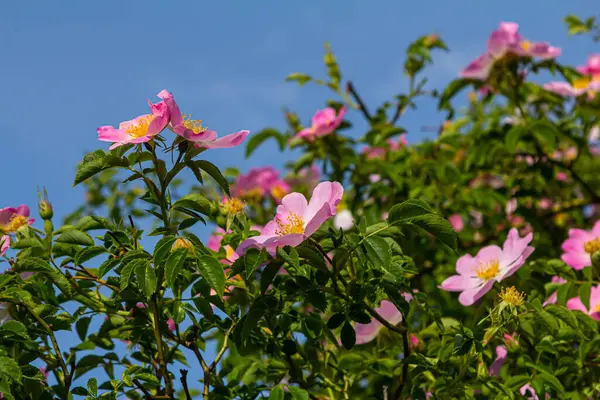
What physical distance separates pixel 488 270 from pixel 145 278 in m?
0.91

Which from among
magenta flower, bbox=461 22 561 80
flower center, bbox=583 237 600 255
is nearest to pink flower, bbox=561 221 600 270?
flower center, bbox=583 237 600 255

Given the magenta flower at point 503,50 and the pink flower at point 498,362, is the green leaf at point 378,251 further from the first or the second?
the magenta flower at point 503,50

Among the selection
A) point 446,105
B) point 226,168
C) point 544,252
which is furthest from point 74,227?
point 226,168

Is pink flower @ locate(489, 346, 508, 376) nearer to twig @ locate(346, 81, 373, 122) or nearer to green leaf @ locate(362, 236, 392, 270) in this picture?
green leaf @ locate(362, 236, 392, 270)

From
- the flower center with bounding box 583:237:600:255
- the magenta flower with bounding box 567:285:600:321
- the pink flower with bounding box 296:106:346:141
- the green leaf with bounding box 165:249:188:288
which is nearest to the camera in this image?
the green leaf with bounding box 165:249:188:288

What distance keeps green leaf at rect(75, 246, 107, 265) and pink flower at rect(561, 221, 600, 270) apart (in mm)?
1153

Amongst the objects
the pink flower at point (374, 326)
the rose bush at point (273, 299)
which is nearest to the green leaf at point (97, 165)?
the rose bush at point (273, 299)

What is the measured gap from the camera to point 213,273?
1.17 m

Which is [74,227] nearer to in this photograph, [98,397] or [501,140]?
[98,397]

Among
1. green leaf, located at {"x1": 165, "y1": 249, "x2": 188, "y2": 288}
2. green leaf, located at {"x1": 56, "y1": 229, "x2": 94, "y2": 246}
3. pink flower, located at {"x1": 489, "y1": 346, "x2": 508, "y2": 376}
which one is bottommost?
pink flower, located at {"x1": 489, "y1": 346, "x2": 508, "y2": 376}

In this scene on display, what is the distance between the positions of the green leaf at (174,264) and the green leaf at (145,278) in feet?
0.12

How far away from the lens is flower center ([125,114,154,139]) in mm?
1317

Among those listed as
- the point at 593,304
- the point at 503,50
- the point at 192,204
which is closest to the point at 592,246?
the point at 593,304

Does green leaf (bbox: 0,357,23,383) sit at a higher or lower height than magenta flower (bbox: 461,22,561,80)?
lower
